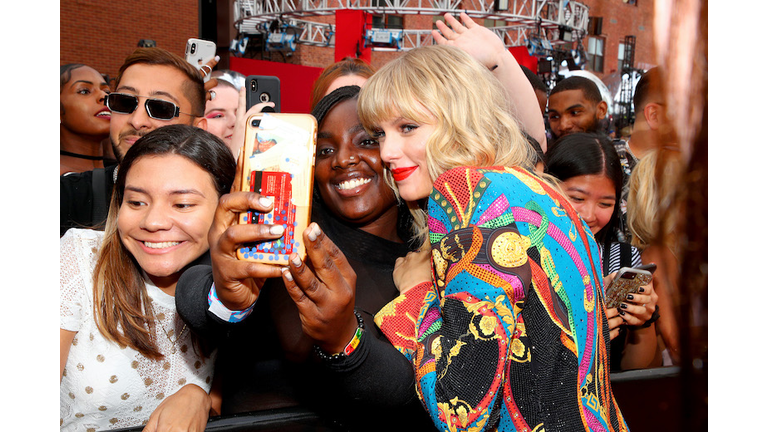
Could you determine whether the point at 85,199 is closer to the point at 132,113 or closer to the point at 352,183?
the point at 132,113

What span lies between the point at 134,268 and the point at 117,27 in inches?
416

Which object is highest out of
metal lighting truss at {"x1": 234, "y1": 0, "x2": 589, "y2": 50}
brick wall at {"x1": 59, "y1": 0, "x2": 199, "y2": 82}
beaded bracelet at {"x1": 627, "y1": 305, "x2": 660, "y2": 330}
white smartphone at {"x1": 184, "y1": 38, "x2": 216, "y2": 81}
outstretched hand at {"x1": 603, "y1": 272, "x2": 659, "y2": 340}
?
metal lighting truss at {"x1": 234, "y1": 0, "x2": 589, "y2": 50}

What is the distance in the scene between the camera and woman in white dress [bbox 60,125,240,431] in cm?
129

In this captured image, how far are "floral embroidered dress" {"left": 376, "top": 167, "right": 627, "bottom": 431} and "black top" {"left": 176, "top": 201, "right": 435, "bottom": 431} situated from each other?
72mm

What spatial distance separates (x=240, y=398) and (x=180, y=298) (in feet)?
1.56

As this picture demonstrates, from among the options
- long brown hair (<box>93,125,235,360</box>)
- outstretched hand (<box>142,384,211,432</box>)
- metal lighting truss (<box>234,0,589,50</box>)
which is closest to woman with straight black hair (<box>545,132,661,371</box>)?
long brown hair (<box>93,125,235,360</box>)

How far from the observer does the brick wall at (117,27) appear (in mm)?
9875

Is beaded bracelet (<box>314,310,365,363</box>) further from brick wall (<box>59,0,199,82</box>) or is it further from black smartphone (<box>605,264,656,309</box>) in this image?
brick wall (<box>59,0,199,82</box>)

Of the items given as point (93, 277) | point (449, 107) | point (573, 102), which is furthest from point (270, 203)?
point (573, 102)

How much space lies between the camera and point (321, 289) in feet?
2.63

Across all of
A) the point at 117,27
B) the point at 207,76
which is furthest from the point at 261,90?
the point at 117,27
